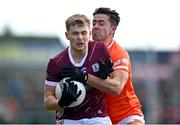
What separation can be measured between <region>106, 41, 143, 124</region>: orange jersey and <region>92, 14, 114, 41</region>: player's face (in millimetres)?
117

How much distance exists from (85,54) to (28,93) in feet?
89.8

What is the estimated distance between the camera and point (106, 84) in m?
8.88

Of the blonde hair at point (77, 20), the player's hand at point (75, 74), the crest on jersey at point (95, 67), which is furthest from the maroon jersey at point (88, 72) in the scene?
the blonde hair at point (77, 20)

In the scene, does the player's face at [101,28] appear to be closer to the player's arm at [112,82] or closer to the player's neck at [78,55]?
the player's arm at [112,82]

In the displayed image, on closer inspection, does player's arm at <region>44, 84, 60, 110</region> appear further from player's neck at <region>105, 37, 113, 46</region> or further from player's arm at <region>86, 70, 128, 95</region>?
player's neck at <region>105, 37, 113, 46</region>

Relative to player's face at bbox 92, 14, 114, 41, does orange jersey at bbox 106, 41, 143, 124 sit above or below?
below

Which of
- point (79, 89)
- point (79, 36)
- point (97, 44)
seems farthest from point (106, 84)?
point (79, 36)

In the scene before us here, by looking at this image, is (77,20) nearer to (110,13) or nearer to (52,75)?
(52,75)

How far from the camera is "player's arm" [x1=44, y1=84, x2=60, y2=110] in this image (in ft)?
29.0

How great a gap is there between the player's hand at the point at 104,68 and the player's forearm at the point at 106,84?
6 centimetres

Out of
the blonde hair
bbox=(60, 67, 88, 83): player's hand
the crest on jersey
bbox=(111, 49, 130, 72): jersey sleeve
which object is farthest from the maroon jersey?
bbox=(111, 49, 130, 72): jersey sleeve

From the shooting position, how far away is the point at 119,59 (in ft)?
31.2

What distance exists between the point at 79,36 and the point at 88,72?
38cm

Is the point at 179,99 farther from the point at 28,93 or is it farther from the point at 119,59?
the point at 119,59
